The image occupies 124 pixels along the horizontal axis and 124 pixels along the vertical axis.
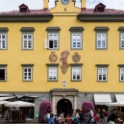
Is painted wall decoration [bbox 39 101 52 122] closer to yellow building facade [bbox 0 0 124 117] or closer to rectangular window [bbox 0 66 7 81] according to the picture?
yellow building facade [bbox 0 0 124 117]

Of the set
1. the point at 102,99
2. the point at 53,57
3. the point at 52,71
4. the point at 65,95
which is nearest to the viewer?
the point at 102,99

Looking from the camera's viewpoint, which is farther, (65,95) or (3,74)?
(3,74)

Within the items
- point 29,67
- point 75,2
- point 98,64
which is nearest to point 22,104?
point 29,67

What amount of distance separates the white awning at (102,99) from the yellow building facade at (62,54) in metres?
0.45

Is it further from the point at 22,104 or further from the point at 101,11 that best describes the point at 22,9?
the point at 22,104

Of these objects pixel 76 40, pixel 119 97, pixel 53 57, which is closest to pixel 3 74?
pixel 53 57

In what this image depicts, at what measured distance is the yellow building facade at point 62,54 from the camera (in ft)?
148

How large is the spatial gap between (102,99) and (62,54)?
628 cm

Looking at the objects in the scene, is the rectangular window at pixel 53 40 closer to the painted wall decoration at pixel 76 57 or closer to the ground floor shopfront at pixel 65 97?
the painted wall decoration at pixel 76 57

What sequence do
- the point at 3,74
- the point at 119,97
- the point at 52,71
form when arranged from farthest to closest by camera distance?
the point at 3,74
the point at 52,71
the point at 119,97

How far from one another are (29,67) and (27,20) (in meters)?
4.94

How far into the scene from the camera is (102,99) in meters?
43.8

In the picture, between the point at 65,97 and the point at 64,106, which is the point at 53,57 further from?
A: the point at 64,106

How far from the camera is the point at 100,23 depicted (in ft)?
149
